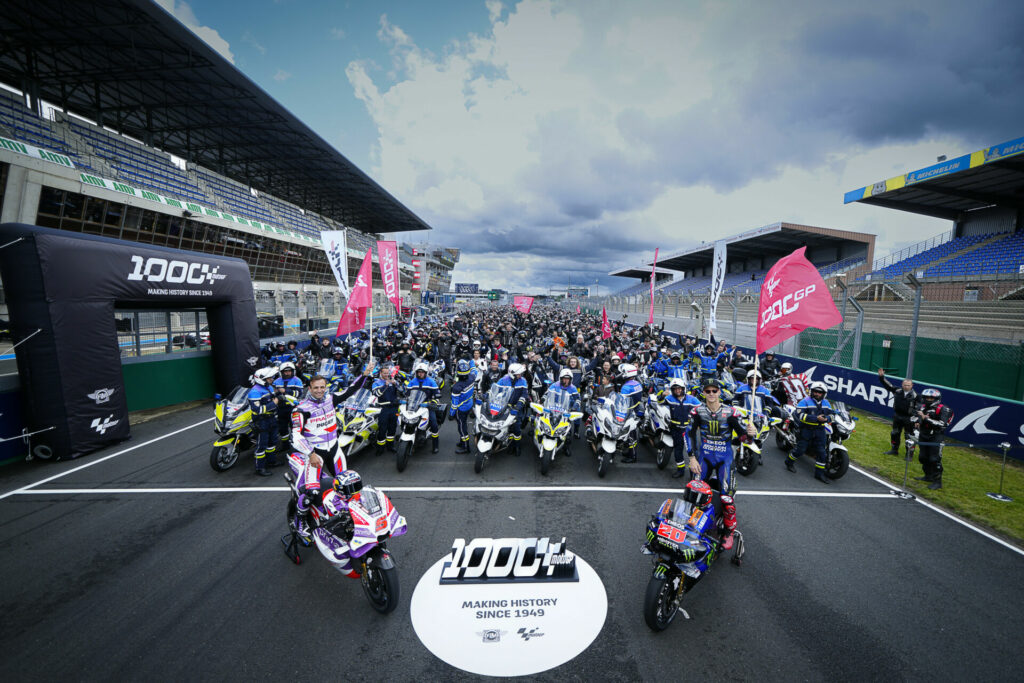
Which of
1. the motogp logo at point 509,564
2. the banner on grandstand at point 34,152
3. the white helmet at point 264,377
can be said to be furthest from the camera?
the banner on grandstand at point 34,152

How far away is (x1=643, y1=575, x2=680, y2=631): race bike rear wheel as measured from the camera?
11.1 ft

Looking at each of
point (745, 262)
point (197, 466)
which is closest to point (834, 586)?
point (197, 466)

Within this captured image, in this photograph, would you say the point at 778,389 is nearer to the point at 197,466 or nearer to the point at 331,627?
the point at 331,627

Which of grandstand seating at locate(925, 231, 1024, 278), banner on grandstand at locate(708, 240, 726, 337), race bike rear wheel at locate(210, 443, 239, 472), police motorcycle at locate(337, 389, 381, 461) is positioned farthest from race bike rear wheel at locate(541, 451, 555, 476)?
grandstand seating at locate(925, 231, 1024, 278)

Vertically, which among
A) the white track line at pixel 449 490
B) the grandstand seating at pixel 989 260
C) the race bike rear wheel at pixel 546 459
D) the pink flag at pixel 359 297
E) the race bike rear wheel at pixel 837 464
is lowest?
the white track line at pixel 449 490

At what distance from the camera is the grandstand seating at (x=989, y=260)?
1855 cm

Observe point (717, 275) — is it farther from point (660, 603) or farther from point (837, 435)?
point (660, 603)

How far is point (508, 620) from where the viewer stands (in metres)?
3.69

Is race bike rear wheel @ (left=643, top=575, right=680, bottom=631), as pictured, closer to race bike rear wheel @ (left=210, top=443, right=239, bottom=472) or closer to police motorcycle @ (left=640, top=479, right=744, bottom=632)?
police motorcycle @ (left=640, top=479, right=744, bottom=632)

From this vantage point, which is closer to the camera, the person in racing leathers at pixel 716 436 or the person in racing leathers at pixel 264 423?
the person in racing leathers at pixel 716 436

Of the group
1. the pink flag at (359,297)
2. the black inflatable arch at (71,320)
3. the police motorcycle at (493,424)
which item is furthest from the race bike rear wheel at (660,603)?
the pink flag at (359,297)

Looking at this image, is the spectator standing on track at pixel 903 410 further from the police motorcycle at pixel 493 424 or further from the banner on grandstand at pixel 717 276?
the banner on grandstand at pixel 717 276

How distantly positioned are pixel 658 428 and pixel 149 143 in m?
39.9

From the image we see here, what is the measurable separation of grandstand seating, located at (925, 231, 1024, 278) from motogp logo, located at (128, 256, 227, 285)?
92.6 feet
